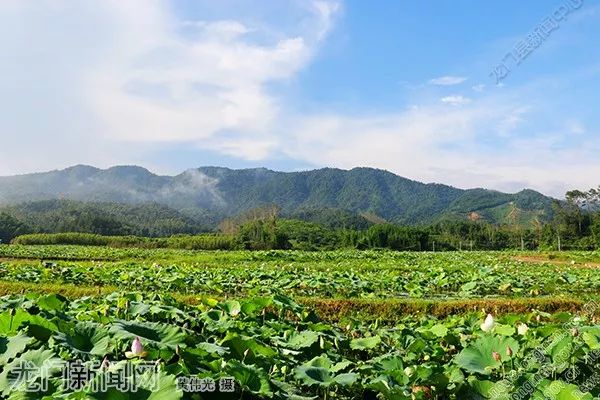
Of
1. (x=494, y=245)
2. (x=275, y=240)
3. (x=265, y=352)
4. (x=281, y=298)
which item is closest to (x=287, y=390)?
(x=265, y=352)

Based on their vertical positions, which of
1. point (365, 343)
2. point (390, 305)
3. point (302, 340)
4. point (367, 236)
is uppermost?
point (302, 340)

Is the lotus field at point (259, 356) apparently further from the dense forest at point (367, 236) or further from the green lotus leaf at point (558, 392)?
the dense forest at point (367, 236)

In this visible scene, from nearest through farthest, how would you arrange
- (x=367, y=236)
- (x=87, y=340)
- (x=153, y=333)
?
1. (x=87, y=340)
2. (x=153, y=333)
3. (x=367, y=236)

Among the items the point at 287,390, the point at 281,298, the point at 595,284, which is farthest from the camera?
the point at 595,284

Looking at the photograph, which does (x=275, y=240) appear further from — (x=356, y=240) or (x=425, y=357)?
(x=425, y=357)

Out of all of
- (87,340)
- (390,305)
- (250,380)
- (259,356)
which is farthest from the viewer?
(390,305)

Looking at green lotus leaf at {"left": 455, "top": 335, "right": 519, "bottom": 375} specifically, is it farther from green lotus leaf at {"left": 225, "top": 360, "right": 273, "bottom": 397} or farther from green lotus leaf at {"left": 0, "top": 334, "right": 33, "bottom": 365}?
green lotus leaf at {"left": 0, "top": 334, "right": 33, "bottom": 365}

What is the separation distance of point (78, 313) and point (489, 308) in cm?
828

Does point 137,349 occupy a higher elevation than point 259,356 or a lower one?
higher

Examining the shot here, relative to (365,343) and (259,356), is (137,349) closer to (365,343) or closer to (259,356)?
(259,356)

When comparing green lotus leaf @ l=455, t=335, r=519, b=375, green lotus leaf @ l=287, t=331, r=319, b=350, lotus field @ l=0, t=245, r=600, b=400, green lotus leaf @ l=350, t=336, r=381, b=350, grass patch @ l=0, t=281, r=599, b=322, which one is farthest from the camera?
grass patch @ l=0, t=281, r=599, b=322

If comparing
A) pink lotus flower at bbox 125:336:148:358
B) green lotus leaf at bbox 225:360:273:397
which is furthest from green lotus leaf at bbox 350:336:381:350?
pink lotus flower at bbox 125:336:148:358

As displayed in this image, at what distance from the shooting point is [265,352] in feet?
11.0

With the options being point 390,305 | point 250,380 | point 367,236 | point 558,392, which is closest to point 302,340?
point 250,380
